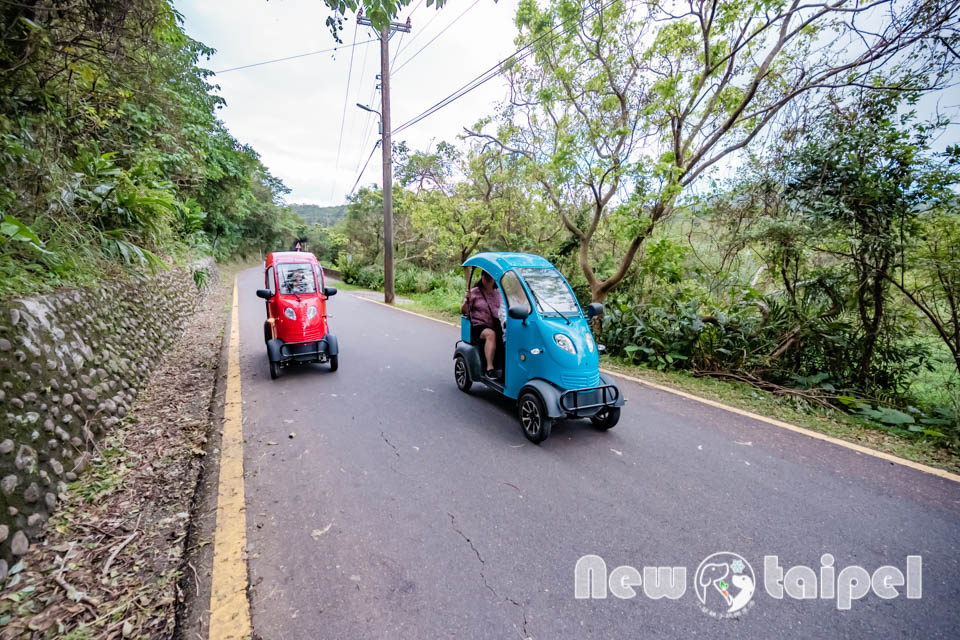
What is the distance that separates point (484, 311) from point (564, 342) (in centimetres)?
142

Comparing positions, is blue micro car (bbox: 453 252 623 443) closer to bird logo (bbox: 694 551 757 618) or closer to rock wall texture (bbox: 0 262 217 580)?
bird logo (bbox: 694 551 757 618)

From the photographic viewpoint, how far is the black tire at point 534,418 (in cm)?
368

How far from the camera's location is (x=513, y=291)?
14.5 feet

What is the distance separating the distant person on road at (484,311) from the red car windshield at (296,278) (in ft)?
8.88

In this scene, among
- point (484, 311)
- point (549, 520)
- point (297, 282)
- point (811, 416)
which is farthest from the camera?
point (297, 282)

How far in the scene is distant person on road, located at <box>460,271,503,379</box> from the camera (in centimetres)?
484

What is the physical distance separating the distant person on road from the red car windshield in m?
2.71

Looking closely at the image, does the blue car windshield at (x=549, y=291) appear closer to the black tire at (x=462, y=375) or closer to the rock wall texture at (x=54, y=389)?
the black tire at (x=462, y=375)

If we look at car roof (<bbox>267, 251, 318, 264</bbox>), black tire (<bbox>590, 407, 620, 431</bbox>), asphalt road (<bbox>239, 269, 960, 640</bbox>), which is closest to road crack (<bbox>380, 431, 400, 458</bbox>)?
asphalt road (<bbox>239, 269, 960, 640</bbox>)

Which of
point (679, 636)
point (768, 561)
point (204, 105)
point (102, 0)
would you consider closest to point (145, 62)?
point (102, 0)

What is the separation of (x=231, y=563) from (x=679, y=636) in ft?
8.08

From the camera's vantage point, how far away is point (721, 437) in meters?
4.00

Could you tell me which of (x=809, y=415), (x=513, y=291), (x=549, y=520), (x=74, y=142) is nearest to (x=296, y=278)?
(x=513, y=291)

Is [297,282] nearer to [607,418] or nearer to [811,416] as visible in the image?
[607,418]
